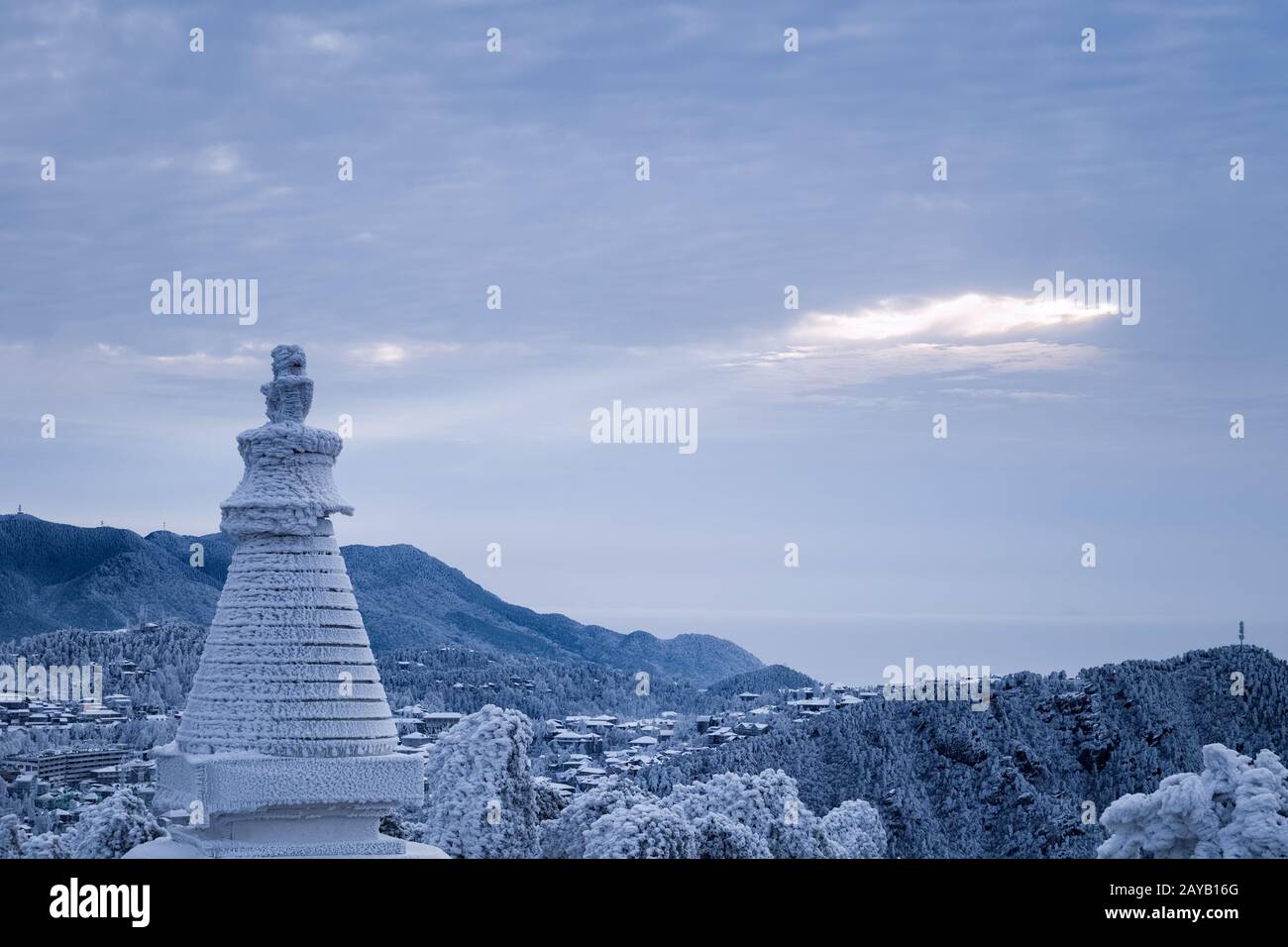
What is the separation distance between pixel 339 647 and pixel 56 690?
3173 inches

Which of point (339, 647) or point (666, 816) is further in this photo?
point (666, 816)

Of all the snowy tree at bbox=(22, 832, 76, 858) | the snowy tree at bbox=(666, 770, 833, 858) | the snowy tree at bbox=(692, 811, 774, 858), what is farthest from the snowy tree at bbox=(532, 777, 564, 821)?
the snowy tree at bbox=(22, 832, 76, 858)

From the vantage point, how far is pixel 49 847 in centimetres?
3653

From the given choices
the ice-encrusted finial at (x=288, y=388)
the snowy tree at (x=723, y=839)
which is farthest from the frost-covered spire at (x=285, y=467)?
the snowy tree at (x=723, y=839)

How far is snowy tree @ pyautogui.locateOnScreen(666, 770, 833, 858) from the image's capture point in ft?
136

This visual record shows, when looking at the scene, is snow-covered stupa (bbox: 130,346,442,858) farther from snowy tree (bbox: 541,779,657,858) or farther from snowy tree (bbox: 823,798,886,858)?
snowy tree (bbox: 823,798,886,858)

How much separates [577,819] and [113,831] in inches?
421

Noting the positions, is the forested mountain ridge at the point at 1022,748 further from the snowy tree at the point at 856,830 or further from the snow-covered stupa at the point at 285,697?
the snow-covered stupa at the point at 285,697

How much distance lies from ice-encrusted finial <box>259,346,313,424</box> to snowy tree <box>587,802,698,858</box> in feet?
50.5

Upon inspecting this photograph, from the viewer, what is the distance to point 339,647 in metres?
22.8

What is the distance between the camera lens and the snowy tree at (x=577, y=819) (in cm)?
3925

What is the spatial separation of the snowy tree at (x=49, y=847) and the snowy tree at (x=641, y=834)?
11.5m
